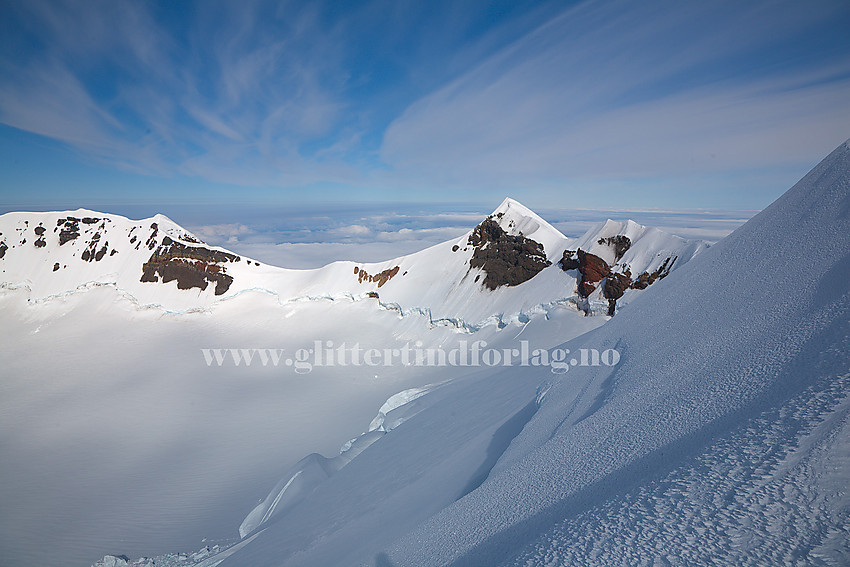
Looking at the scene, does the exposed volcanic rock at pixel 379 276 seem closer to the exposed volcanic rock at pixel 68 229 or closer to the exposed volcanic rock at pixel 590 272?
the exposed volcanic rock at pixel 590 272

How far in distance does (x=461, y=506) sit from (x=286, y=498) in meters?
8.85

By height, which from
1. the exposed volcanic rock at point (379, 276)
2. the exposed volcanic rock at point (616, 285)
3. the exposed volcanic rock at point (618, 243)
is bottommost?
the exposed volcanic rock at point (616, 285)

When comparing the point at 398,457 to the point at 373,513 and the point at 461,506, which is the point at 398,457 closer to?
the point at 373,513

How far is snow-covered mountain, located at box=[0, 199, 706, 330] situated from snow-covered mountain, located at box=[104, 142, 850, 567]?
1472 centimetres

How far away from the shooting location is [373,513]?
6.16 m

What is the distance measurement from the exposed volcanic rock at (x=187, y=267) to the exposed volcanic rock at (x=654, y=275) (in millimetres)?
38218

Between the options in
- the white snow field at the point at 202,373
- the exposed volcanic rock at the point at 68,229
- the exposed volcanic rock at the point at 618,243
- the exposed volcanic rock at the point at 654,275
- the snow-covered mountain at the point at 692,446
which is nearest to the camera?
the snow-covered mountain at the point at 692,446

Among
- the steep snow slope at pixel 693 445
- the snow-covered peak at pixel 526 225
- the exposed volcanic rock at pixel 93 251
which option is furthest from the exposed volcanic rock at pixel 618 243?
the exposed volcanic rock at pixel 93 251

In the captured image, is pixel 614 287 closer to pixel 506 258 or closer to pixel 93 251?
pixel 506 258

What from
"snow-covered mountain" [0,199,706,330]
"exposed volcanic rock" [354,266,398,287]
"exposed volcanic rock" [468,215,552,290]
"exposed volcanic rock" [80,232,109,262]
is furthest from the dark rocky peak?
"exposed volcanic rock" [80,232,109,262]

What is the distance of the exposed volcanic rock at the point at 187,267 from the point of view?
38.7 m

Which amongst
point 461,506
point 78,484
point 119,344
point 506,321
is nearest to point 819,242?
point 461,506

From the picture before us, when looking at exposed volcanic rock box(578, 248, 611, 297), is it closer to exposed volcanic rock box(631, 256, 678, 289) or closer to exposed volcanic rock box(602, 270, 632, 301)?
exposed volcanic rock box(602, 270, 632, 301)

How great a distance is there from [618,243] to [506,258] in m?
7.39
